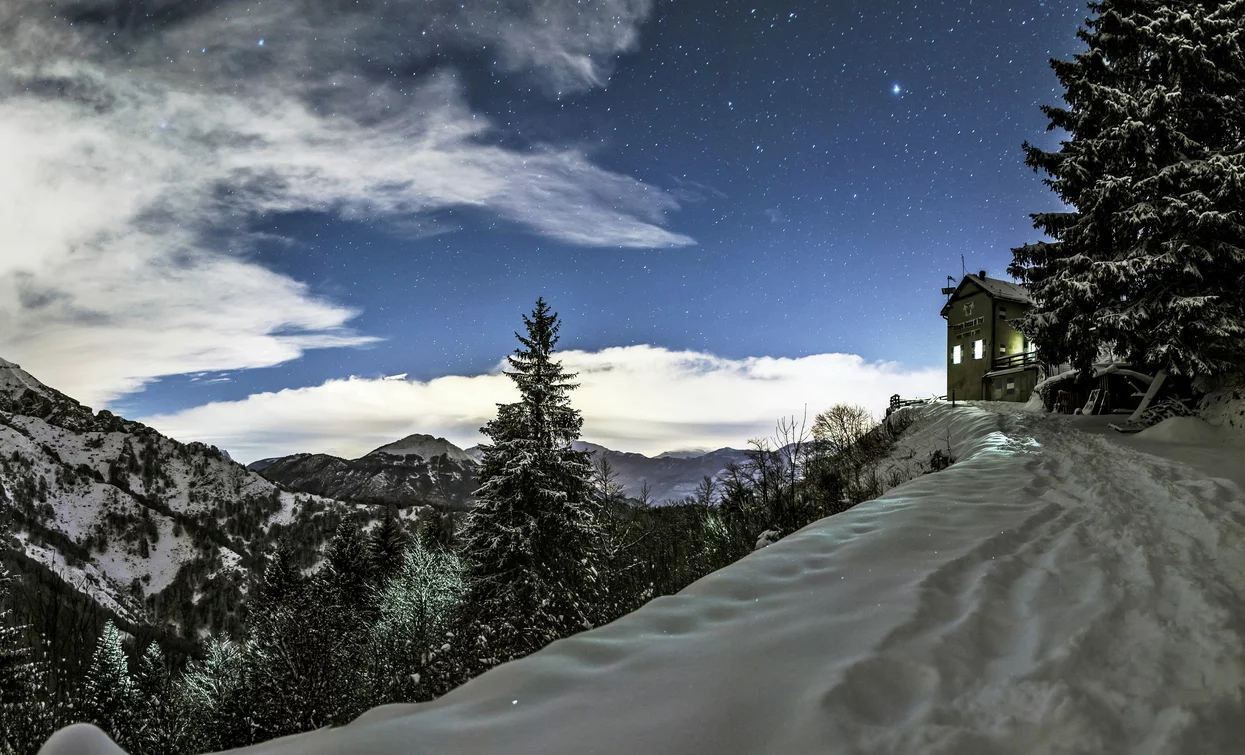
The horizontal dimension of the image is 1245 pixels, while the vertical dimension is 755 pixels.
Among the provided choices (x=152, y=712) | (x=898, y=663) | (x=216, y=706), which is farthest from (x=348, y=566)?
(x=898, y=663)

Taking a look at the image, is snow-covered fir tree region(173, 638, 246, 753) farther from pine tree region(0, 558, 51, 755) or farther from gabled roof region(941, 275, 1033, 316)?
gabled roof region(941, 275, 1033, 316)

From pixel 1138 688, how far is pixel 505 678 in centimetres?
326

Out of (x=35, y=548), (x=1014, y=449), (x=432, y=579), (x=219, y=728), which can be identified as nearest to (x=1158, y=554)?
(x=1014, y=449)

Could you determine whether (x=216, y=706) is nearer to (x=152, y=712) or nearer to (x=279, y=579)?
(x=152, y=712)

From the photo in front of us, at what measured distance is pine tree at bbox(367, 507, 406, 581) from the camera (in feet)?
119

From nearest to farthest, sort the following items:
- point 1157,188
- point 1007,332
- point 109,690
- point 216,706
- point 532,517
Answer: point 1157,188, point 532,517, point 216,706, point 109,690, point 1007,332

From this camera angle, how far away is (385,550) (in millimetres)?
37562

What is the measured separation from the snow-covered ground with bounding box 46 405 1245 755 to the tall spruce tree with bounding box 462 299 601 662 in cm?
1357

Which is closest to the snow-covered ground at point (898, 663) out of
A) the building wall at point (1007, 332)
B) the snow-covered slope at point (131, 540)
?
the building wall at point (1007, 332)

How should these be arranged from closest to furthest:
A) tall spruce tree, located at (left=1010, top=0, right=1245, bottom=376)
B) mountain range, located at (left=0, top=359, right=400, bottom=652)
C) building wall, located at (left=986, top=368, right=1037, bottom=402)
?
tall spruce tree, located at (left=1010, top=0, right=1245, bottom=376)
building wall, located at (left=986, top=368, right=1037, bottom=402)
mountain range, located at (left=0, top=359, right=400, bottom=652)

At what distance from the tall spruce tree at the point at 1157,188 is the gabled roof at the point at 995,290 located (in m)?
21.5

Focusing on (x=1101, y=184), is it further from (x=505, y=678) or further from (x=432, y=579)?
(x=432, y=579)

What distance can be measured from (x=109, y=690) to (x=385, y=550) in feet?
47.7

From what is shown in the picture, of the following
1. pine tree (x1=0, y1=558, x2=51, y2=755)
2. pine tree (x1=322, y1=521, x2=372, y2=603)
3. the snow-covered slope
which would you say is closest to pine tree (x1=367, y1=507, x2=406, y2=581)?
pine tree (x1=322, y1=521, x2=372, y2=603)
